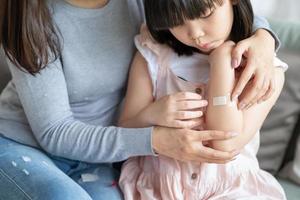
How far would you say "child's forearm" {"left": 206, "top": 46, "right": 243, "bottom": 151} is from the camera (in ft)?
3.58

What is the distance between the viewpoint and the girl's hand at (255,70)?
1.09m

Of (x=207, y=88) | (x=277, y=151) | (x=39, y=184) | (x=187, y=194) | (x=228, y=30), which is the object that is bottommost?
(x=277, y=151)

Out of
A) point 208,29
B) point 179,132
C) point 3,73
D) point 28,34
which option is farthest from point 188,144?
point 3,73

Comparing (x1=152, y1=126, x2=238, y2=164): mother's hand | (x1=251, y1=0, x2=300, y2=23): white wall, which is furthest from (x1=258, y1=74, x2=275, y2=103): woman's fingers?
(x1=251, y1=0, x2=300, y2=23): white wall

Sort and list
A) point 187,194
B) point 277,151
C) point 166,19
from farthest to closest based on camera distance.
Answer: point 277,151
point 187,194
point 166,19

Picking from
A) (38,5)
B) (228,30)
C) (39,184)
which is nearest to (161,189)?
(39,184)

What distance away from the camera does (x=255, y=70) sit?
111 cm

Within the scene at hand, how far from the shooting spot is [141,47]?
1.23 m

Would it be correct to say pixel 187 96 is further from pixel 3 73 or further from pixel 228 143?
pixel 3 73

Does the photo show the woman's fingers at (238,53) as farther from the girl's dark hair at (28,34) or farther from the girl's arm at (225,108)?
the girl's dark hair at (28,34)

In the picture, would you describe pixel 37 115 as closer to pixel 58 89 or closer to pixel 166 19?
pixel 58 89

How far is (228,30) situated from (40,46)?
401mm

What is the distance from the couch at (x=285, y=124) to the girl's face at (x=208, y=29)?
13.1 inches

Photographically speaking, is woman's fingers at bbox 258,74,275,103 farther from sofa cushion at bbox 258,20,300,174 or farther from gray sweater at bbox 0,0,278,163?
sofa cushion at bbox 258,20,300,174
